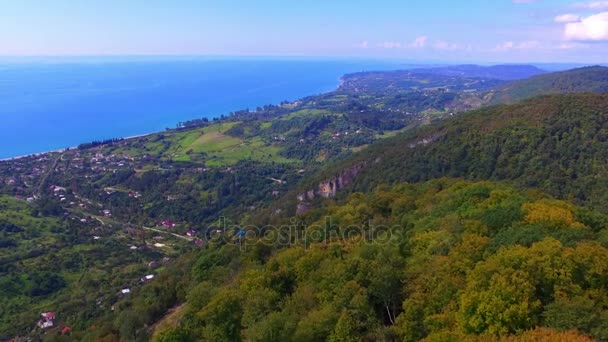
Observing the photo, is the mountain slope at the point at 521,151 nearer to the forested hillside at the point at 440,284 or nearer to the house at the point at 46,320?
the forested hillside at the point at 440,284

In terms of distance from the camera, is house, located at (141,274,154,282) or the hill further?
the hill

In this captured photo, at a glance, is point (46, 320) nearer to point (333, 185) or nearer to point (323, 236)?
point (323, 236)

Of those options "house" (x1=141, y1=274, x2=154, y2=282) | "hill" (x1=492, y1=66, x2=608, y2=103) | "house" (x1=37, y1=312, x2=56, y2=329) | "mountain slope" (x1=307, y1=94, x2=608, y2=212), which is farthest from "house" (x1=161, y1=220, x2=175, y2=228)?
"hill" (x1=492, y1=66, x2=608, y2=103)

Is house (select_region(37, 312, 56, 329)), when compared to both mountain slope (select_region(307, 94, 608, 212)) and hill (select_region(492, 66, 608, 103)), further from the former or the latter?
hill (select_region(492, 66, 608, 103))

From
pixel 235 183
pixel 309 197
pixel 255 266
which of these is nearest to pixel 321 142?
pixel 235 183

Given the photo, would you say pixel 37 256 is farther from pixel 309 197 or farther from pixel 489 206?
pixel 489 206

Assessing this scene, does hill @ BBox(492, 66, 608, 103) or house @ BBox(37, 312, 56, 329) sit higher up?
hill @ BBox(492, 66, 608, 103)

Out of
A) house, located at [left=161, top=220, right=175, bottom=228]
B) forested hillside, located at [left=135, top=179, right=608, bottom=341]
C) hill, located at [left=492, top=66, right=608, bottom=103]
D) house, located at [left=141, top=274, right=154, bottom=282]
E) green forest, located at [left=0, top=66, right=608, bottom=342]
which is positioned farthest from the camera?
hill, located at [left=492, top=66, right=608, bottom=103]

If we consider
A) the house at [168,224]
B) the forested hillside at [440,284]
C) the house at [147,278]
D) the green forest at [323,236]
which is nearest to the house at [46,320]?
the green forest at [323,236]

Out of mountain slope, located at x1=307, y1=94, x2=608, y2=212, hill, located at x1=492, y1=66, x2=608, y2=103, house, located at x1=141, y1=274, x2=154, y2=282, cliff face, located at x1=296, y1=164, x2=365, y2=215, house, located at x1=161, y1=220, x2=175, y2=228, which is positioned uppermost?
hill, located at x1=492, y1=66, x2=608, y2=103
